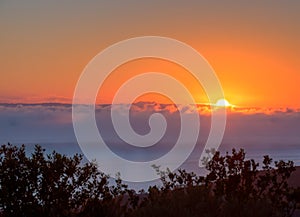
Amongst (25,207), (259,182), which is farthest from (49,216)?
(259,182)

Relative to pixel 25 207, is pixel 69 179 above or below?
above

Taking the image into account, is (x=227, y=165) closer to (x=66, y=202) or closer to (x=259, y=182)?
(x=259, y=182)

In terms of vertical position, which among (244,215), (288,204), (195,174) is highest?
(195,174)

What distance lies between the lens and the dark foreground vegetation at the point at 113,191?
9.91 metres

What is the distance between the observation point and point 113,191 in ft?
39.0

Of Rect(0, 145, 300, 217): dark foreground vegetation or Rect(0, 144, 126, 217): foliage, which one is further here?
Rect(0, 144, 126, 217): foliage

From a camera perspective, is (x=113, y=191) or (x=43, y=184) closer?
(x=43, y=184)

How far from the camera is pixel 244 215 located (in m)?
9.72

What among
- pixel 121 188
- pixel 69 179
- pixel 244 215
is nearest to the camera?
pixel 244 215

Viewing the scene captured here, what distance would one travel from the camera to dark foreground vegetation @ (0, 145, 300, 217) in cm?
991

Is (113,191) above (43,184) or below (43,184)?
above

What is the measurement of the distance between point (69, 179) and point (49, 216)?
37.4 inches

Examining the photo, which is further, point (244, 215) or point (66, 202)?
point (66, 202)

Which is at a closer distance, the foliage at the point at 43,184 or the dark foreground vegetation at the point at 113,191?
the dark foreground vegetation at the point at 113,191
